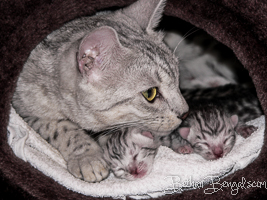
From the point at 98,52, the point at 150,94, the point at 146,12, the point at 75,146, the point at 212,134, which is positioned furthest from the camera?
the point at 212,134

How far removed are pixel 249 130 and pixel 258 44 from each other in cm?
71

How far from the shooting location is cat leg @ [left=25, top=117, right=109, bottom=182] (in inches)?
59.5

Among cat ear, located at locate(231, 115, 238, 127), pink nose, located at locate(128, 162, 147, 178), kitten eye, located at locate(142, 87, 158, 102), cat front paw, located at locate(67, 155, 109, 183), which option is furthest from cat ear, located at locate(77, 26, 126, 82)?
cat ear, located at locate(231, 115, 238, 127)

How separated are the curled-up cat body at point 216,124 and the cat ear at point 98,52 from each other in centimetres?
72

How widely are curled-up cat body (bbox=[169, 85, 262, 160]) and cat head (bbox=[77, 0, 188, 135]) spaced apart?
37cm

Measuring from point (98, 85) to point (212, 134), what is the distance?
0.82 metres

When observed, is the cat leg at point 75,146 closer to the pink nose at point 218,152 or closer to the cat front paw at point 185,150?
the cat front paw at point 185,150

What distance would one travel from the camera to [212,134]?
1.83 meters

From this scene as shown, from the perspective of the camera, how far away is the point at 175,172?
1516 mm

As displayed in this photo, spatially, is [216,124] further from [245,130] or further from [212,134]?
[245,130]

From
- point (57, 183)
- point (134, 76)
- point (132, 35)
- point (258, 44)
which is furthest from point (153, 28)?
point (57, 183)

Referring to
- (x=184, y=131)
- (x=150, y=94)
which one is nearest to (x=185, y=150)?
(x=184, y=131)

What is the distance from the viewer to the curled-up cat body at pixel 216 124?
5.90ft

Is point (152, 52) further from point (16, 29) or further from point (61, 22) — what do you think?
point (16, 29)
